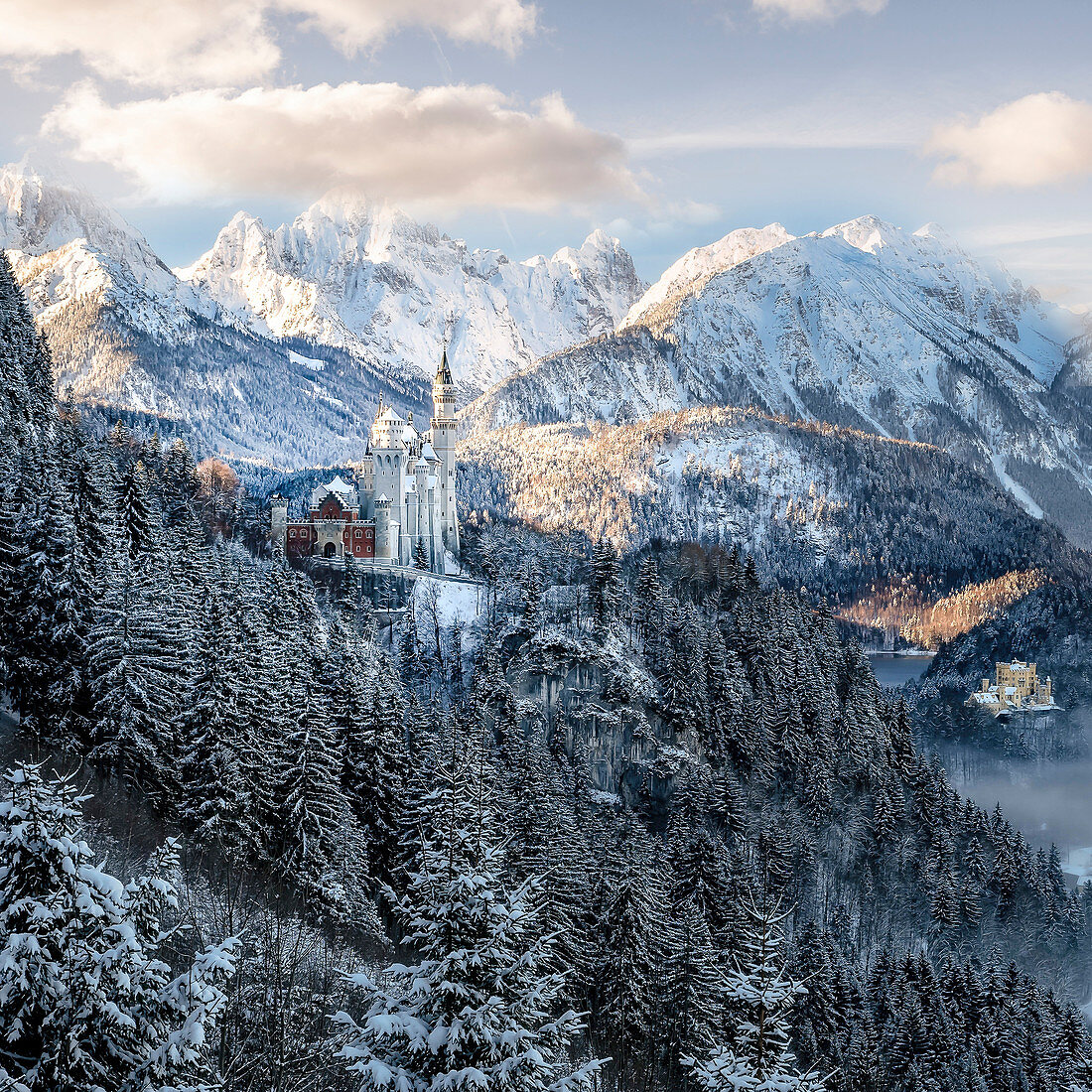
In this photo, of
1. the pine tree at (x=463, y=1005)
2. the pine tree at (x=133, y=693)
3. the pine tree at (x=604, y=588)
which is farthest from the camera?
the pine tree at (x=604, y=588)

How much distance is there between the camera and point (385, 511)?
109m

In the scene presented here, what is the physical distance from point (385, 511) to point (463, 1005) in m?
95.6

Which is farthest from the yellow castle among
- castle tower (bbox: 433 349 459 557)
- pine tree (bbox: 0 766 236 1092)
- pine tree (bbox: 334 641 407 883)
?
pine tree (bbox: 0 766 236 1092)

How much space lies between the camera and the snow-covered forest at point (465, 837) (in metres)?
14.9

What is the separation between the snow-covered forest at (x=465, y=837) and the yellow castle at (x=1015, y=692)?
237ft

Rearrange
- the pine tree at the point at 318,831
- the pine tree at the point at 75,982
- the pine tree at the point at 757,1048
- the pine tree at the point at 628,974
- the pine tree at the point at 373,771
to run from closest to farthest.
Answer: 1. the pine tree at the point at 75,982
2. the pine tree at the point at 757,1048
3. the pine tree at the point at 318,831
4. the pine tree at the point at 628,974
5. the pine tree at the point at 373,771

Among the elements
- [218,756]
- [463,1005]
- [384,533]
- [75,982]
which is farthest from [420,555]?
[75,982]

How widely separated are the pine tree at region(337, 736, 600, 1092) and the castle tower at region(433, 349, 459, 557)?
106253mm

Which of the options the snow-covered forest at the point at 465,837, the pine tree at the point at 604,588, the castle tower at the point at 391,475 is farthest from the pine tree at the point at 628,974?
the castle tower at the point at 391,475

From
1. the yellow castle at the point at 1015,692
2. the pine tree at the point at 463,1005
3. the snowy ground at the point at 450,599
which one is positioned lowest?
the yellow castle at the point at 1015,692

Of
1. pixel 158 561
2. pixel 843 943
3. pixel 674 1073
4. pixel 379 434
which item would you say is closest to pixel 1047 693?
pixel 843 943

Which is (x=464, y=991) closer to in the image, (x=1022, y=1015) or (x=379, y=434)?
(x=1022, y=1015)

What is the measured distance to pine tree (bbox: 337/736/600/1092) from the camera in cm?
1488

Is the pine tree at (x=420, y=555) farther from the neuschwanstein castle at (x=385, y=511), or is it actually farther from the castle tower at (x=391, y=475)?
the castle tower at (x=391, y=475)
